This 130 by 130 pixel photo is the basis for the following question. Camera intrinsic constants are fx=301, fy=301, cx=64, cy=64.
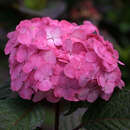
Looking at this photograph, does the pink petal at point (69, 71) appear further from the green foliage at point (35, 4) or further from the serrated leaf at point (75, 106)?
the green foliage at point (35, 4)

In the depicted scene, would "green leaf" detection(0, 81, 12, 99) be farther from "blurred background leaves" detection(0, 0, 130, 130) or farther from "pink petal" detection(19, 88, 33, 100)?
"pink petal" detection(19, 88, 33, 100)

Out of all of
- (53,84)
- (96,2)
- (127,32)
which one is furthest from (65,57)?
(96,2)

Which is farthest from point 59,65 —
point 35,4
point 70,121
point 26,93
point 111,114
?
point 35,4

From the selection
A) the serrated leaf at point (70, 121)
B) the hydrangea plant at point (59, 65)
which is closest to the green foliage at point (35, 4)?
the serrated leaf at point (70, 121)

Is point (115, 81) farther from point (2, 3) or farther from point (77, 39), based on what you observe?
point (2, 3)

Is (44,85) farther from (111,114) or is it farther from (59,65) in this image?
(111,114)

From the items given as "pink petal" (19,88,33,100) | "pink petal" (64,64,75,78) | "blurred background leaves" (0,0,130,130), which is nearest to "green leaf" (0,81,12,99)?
"blurred background leaves" (0,0,130,130)
